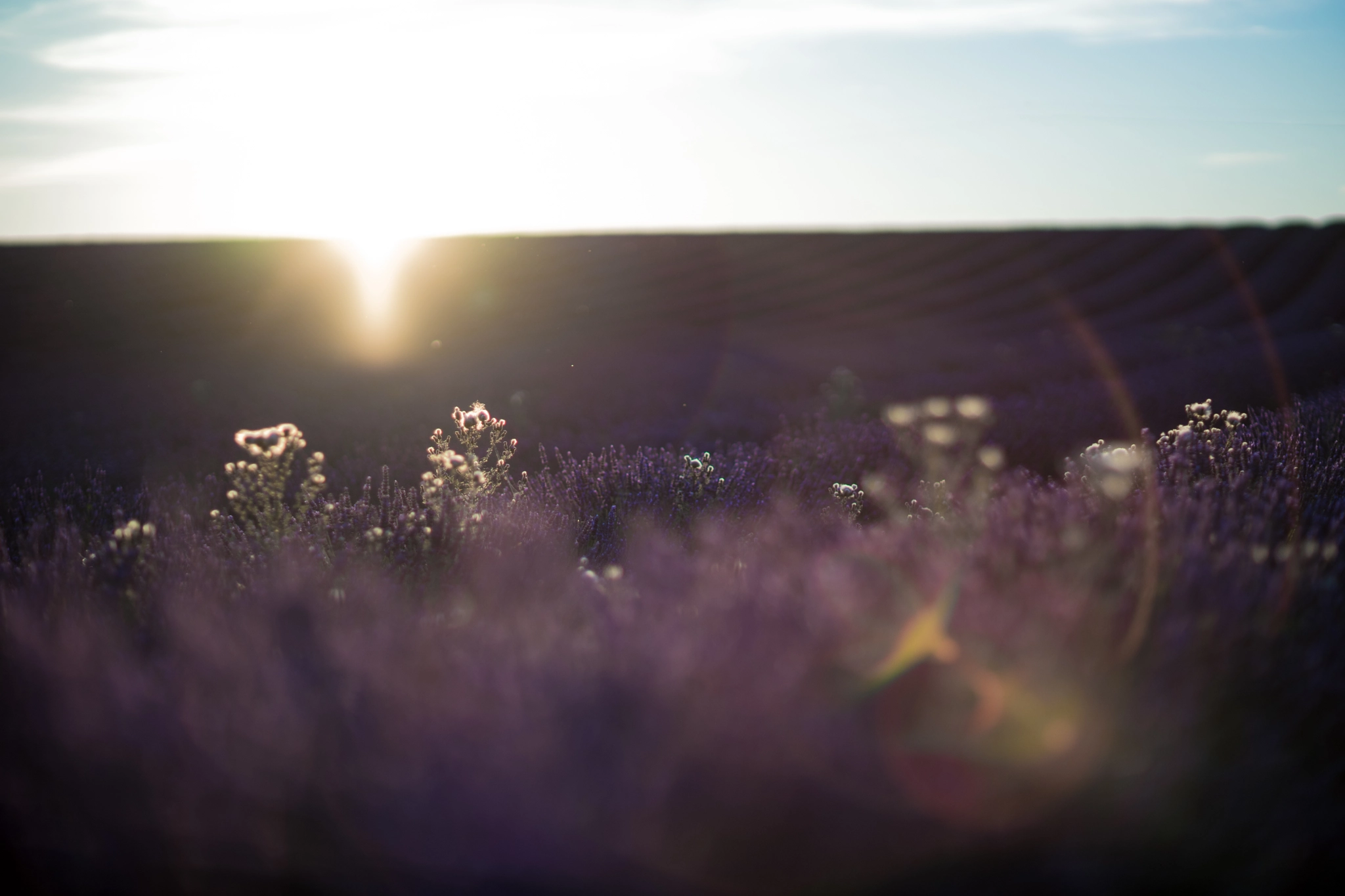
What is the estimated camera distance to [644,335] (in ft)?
47.2

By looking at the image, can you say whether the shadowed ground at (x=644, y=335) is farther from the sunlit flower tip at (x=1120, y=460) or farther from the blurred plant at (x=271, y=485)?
the sunlit flower tip at (x=1120, y=460)

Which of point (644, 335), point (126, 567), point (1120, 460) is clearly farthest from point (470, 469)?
point (644, 335)

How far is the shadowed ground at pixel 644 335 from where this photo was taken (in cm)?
775

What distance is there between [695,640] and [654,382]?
817 cm

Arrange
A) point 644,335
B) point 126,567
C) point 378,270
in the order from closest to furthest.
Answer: point 126,567 → point 644,335 → point 378,270

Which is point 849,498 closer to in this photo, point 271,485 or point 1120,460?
point 1120,460

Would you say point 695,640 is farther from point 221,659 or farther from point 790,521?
point 221,659

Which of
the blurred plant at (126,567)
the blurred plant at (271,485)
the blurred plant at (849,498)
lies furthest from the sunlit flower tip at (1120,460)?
the blurred plant at (126,567)

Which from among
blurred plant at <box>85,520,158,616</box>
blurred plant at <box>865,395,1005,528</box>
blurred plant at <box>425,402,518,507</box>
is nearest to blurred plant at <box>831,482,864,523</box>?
blurred plant at <box>865,395,1005,528</box>

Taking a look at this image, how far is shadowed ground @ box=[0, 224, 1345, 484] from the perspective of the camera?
7.75 meters

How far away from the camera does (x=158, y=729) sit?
1.66 meters

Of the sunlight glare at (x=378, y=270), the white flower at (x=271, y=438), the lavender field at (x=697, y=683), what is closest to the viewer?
the lavender field at (x=697, y=683)

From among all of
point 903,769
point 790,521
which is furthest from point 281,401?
point 903,769

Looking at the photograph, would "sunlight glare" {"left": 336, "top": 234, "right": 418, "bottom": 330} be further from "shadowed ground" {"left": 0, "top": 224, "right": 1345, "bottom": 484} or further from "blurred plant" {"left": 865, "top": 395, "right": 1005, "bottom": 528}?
"blurred plant" {"left": 865, "top": 395, "right": 1005, "bottom": 528}
